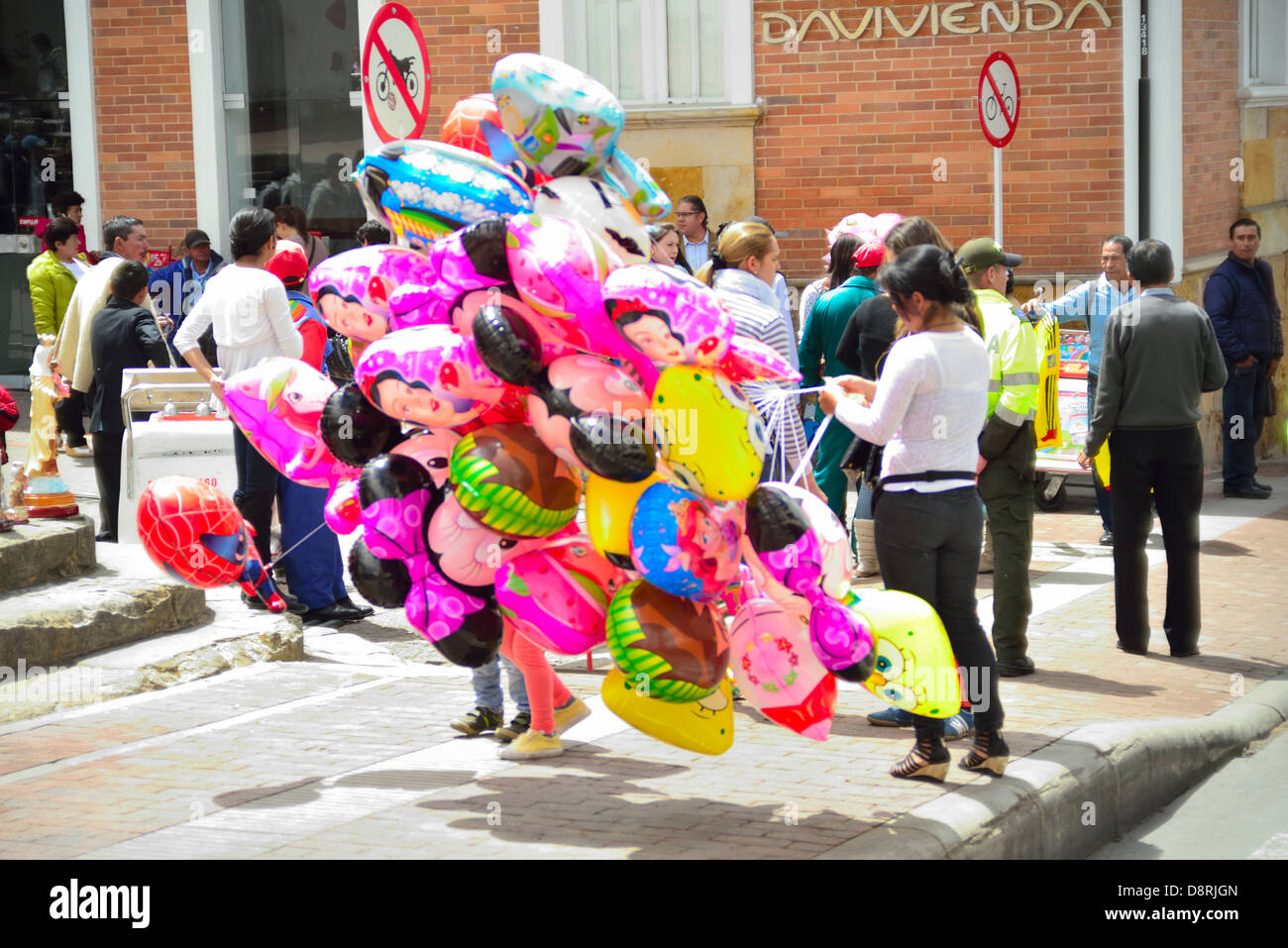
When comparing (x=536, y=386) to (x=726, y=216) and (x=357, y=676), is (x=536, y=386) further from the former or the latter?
(x=726, y=216)

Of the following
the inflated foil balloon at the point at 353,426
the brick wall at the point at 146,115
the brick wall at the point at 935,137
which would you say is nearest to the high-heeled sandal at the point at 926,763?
the inflated foil balloon at the point at 353,426

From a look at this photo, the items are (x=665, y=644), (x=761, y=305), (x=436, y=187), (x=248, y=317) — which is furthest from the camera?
(x=248, y=317)

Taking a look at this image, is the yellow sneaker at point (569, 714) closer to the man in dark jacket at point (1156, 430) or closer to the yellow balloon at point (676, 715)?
the yellow balloon at point (676, 715)

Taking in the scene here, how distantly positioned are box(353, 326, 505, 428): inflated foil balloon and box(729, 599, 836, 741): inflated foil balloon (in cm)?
107

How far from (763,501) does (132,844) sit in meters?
2.23

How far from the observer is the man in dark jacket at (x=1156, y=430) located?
7.61 meters

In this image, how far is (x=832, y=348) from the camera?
8703mm

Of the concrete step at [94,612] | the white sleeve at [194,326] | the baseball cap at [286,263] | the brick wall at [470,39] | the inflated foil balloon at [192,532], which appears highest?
the brick wall at [470,39]

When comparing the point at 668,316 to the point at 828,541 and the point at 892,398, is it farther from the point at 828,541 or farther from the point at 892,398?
the point at 892,398

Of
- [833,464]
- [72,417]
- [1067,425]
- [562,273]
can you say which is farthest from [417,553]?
[72,417]

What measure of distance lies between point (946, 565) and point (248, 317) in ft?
13.1

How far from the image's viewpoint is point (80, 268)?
12.4m

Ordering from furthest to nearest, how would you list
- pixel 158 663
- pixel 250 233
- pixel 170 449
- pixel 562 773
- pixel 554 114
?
pixel 170 449 → pixel 250 233 → pixel 158 663 → pixel 562 773 → pixel 554 114
